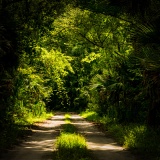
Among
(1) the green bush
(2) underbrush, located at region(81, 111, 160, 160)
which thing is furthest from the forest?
(1) the green bush

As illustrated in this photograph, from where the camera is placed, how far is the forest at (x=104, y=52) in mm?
9695

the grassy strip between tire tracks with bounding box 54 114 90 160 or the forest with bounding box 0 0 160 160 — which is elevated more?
the forest with bounding box 0 0 160 160

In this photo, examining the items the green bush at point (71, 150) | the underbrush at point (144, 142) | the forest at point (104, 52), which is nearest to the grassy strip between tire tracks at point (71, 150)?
the green bush at point (71, 150)

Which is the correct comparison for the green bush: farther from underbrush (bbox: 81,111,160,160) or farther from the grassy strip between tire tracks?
underbrush (bbox: 81,111,160,160)

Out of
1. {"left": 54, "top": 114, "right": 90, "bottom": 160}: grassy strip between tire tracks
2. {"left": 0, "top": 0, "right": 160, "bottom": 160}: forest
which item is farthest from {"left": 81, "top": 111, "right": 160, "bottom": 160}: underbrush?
{"left": 54, "top": 114, "right": 90, "bottom": 160}: grassy strip between tire tracks

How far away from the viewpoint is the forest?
9695mm

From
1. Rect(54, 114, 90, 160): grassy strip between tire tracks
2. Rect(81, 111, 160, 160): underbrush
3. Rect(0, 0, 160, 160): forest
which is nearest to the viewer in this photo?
Rect(0, 0, 160, 160): forest

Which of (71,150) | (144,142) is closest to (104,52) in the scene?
(144,142)

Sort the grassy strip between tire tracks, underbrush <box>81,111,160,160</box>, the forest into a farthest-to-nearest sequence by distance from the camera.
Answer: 1. underbrush <box>81,111,160,160</box>
2. the grassy strip between tire tracks
3. the forest

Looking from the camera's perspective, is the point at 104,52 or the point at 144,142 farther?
the point at 104,52

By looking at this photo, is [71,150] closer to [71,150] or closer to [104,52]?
[71,150]

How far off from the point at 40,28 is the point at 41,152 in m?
7.13

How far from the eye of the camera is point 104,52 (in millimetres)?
24484

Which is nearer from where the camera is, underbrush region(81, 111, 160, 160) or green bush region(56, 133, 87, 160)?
green bush region(56, 133, 87, 160)
